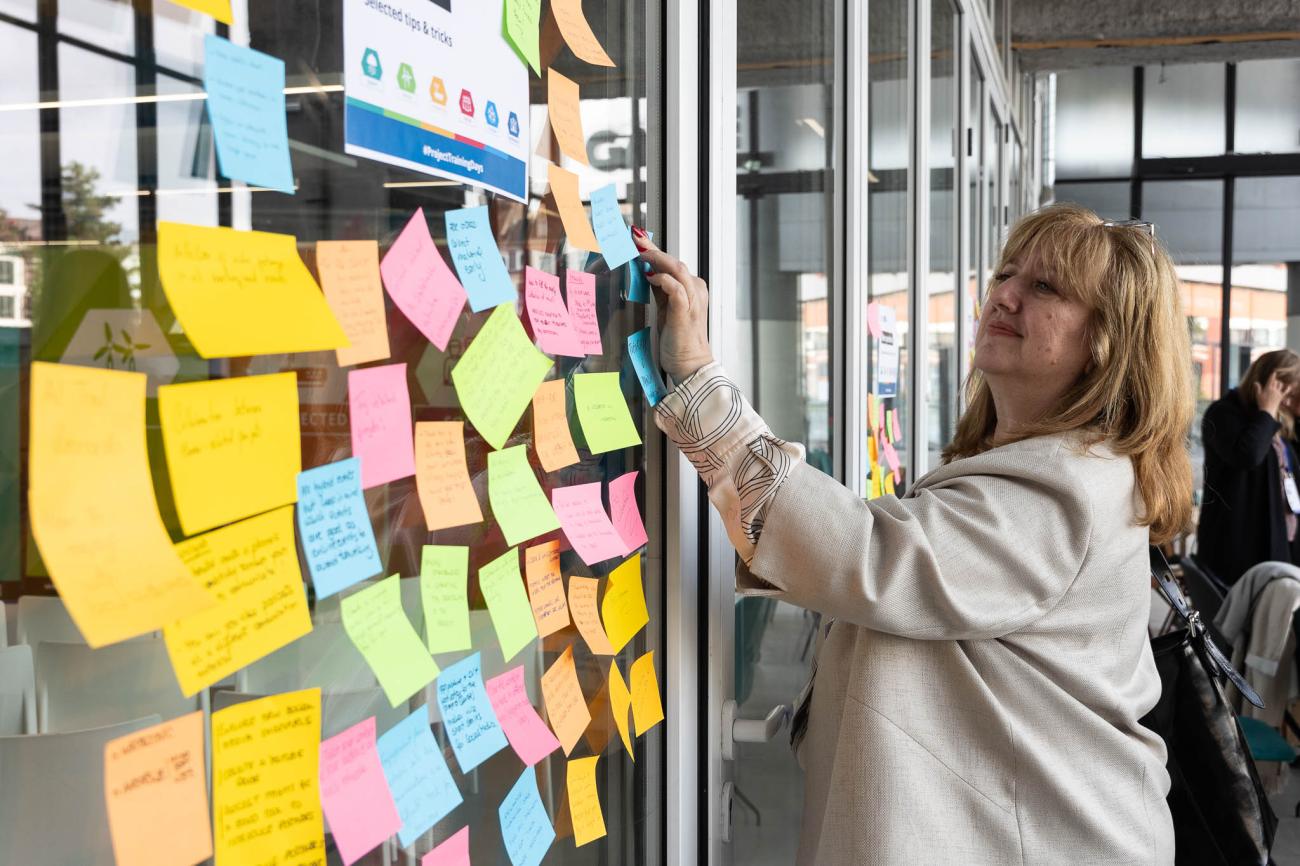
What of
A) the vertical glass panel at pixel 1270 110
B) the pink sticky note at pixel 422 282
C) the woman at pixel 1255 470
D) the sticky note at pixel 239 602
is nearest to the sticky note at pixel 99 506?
the sticky note at pixel 239 602

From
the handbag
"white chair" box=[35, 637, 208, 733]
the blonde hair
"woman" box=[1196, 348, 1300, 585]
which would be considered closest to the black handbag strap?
the handbag

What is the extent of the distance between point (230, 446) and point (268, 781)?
0.20 m

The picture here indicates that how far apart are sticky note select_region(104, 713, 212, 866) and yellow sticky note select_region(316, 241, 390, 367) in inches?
9.6

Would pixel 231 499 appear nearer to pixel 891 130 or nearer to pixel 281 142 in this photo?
pixel 281 142

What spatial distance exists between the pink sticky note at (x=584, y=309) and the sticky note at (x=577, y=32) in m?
0.22

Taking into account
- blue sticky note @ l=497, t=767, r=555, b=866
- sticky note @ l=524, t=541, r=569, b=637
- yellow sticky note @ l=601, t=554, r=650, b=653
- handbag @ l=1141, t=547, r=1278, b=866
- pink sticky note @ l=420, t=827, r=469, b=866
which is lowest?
handbag @ l=1141, t=547, r=1278, b=866

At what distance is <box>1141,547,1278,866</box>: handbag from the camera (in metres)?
1.63

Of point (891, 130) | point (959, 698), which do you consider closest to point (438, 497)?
point (959, 698)

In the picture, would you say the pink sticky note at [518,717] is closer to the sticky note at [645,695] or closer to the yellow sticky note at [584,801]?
the yellow sticky note at [584,801]

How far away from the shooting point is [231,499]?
60 cm

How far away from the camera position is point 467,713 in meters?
0.87

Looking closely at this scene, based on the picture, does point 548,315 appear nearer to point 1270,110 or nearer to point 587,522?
point 587,522

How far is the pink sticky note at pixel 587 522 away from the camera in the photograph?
1066mm

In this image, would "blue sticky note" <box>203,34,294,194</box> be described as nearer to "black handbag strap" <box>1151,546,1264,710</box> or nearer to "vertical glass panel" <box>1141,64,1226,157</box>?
"black handbag strap" <box>1151,546,1264,710</box>
